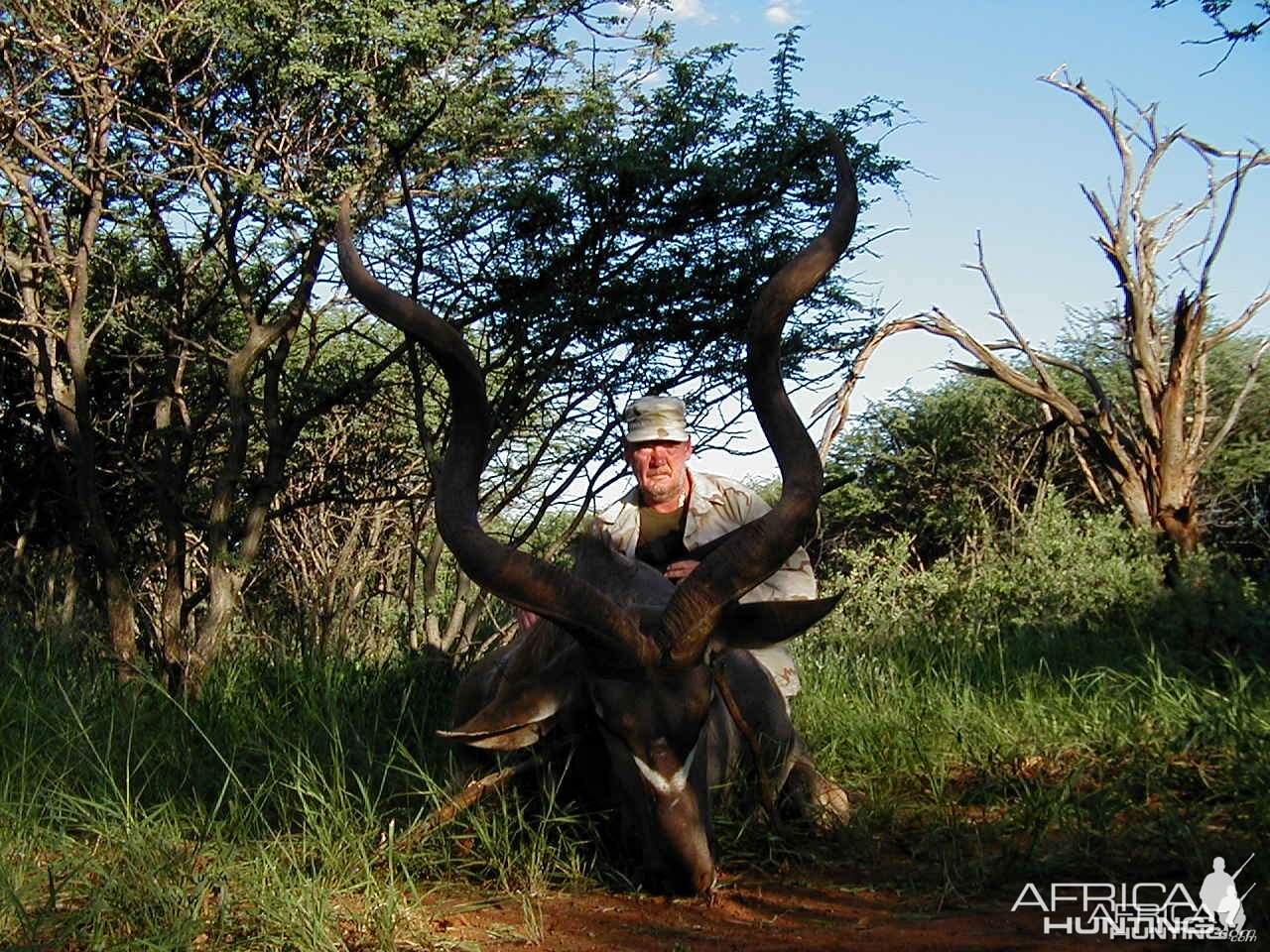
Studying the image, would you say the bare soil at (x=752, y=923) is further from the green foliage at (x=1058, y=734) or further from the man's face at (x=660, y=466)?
the man's face at (x=660, y=466)

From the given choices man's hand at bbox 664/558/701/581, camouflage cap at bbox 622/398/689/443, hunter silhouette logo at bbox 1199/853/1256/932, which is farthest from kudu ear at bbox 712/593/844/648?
camouflage cap at bbox 622/398/689/443

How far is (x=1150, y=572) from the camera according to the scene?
800cm

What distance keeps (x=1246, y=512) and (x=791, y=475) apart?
9.30 metres

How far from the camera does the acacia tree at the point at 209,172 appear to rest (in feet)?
21.1

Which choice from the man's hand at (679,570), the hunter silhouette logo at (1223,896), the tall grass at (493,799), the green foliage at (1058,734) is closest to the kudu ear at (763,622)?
the tall grass at (493,799)

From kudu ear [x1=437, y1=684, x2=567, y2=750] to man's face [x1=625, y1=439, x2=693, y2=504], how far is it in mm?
1601

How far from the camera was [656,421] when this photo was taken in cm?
503

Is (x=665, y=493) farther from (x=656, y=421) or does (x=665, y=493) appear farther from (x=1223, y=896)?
(x=1223, y=896)

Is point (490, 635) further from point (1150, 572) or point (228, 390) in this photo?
point (1150, 572)

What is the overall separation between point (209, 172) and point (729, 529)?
385 centimetres

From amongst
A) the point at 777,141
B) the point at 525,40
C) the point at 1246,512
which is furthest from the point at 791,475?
the point at 1246,512
